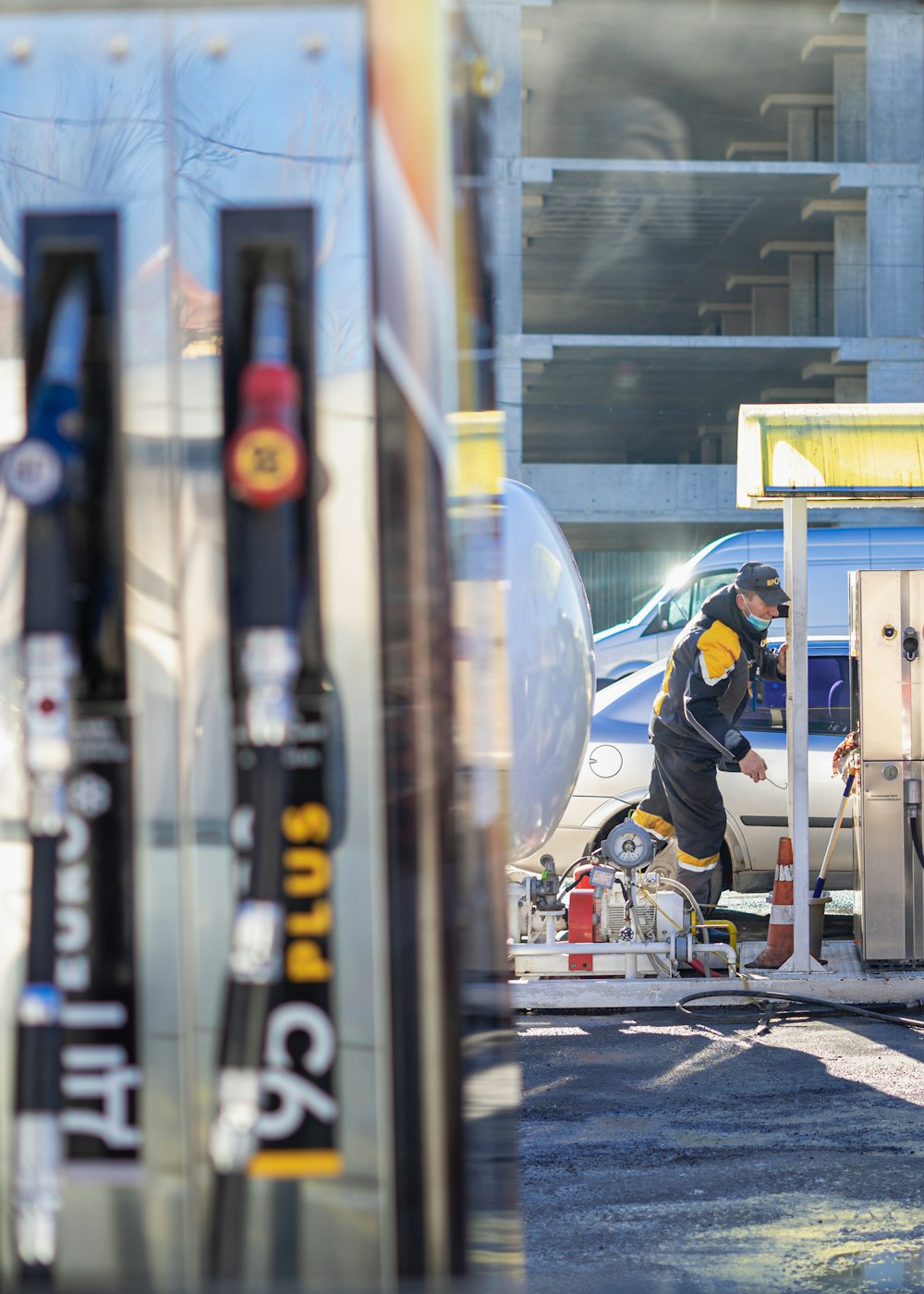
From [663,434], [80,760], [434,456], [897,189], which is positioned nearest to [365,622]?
[434,456]

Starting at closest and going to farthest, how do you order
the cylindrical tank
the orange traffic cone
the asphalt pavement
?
1. the asphalt pavement
2. the cylindrical tank
3. the orange traffic cone

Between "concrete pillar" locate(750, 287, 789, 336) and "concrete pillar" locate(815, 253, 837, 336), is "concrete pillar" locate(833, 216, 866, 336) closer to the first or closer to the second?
"concrete pillar" locate(815, 253, 837, 336)

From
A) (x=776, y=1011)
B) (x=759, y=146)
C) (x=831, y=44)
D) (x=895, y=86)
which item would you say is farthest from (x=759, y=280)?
(x=776, y=1011)

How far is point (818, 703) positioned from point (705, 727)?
177 centimetres

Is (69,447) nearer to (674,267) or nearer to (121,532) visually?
(121,532)

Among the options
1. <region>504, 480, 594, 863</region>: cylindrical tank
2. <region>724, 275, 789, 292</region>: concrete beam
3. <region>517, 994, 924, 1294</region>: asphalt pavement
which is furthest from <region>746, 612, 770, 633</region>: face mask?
<region>724, 275, 789, 292</region>: concrete beam

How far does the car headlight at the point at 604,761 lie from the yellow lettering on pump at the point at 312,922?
796cm

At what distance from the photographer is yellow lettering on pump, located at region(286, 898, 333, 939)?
165cm

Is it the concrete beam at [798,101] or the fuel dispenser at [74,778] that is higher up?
the concrete beam at [798,101]

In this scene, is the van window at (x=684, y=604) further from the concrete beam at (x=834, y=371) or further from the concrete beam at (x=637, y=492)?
the concrete beam at (x=834, y=371)

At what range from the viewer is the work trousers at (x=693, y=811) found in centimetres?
858

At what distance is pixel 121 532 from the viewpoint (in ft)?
5.51

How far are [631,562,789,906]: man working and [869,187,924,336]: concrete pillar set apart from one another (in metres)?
24.7

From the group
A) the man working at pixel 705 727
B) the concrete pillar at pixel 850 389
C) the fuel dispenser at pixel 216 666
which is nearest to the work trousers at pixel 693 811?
the man working at pixel 705 727
